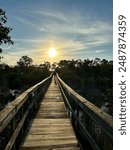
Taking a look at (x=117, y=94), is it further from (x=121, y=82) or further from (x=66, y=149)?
(x=66, y=149)

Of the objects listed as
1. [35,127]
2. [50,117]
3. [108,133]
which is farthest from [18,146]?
[50,117]

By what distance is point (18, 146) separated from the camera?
15.1 ft

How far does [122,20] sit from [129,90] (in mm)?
1265

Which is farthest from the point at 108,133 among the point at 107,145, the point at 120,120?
the point at 120,120

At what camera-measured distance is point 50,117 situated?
7715 mm

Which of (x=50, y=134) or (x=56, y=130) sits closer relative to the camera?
(x=50, y=134)

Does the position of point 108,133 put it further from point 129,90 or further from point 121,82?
point 121,82

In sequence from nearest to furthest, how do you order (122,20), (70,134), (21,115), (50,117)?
(122,20)
(21,115)
(70,134)
(50,117)

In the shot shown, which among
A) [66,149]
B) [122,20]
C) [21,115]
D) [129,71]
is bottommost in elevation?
[66,149]

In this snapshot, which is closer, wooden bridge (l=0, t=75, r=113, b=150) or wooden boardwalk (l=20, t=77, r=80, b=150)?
wooden bridge (l=0, t=75, r=113, b=150)

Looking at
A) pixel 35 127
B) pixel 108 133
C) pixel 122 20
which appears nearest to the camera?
pixel 108 133

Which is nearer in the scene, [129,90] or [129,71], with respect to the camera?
[129,90]

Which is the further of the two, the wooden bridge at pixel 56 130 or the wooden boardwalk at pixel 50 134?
the wooden boardwalk at pixel 50 134

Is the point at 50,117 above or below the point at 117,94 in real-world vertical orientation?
below
